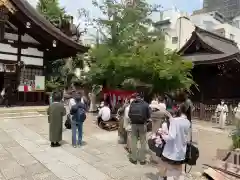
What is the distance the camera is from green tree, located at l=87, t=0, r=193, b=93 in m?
12.7

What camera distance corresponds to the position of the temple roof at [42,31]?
14.5 m

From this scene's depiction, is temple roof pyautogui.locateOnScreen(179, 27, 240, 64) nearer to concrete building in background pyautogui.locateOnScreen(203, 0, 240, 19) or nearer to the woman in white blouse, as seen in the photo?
the woman in white blouse

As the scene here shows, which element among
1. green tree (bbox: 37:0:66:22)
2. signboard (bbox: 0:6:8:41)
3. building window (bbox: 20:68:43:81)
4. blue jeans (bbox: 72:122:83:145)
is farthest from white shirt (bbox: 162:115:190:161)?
green tree (bbox: 37:0:66:22)

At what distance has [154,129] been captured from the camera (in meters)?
7.29

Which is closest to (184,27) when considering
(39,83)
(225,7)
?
(39,83)

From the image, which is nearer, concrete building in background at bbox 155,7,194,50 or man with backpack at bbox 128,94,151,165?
man with backpack at bbox 128,94,151,165

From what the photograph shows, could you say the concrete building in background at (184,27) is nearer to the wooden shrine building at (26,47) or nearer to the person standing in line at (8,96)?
the wooden shrine building at (26,47)

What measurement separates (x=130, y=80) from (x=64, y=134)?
213 inches

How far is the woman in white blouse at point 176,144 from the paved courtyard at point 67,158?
142 centimetres

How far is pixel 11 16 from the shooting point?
15062 mm

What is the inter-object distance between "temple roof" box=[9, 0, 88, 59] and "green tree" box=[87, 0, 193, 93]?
5.13ft

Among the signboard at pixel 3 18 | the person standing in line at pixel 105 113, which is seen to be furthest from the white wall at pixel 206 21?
the person standing in line at pixel 105 113

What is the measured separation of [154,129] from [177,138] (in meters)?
2.56

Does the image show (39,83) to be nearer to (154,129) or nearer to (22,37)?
(22,37)
